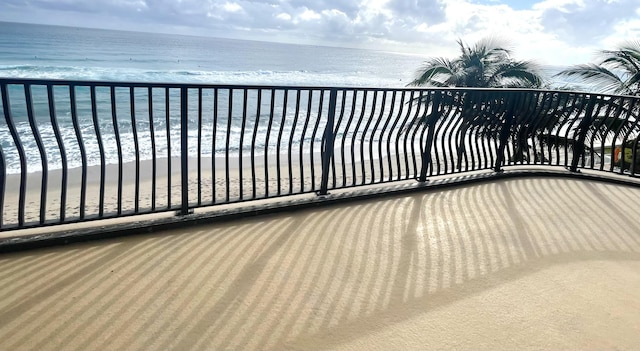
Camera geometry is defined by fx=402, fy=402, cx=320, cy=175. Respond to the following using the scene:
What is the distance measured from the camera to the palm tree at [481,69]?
9.83 metres

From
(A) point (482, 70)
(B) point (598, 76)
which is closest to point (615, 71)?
(B) point (598, 76)

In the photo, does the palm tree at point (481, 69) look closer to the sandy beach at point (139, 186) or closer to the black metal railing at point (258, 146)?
the black metal railing at point (258, 146)

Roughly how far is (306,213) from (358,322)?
126cm

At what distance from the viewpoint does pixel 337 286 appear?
1954 millimetres

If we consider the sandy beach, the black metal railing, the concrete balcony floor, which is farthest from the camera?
the sandy beach

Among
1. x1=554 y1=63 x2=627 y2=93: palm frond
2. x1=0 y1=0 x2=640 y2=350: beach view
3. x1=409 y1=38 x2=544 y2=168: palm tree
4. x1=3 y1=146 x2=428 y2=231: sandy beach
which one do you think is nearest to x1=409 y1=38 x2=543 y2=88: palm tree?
x1=409 y1=38 x2=544 y2=168: palm tree

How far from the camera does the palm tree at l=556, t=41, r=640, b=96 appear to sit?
7.23 metres

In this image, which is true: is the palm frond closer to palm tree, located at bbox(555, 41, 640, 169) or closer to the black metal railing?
palm tree, located at bbox(555, 41, 640, 169)

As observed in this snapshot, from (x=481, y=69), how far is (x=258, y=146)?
19.4ft

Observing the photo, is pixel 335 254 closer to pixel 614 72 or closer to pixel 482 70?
pixel 614 72

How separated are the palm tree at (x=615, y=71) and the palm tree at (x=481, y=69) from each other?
6.72 ft

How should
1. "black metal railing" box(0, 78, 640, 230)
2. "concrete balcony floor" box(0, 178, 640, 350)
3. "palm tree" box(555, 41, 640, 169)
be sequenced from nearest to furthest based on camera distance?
"concrete balcony floor" box(0, 178, 640, 350)
"black metal railing" box(0, 78, 640, 230)
"palm tree" box(555, 41, 640, 169)

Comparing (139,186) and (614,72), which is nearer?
(139,186)

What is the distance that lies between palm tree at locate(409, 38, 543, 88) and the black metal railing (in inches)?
114
